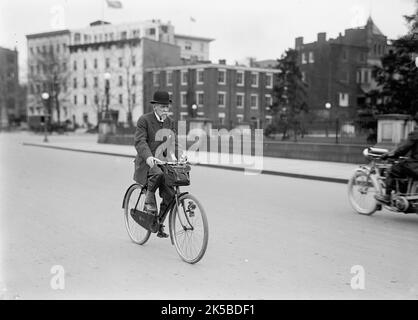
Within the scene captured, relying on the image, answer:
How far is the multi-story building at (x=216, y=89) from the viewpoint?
2607 inches

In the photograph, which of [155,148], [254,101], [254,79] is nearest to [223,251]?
[155,148]

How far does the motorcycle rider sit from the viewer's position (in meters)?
7.88

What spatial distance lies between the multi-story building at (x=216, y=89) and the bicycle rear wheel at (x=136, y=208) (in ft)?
191

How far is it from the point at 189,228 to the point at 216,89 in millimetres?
61431

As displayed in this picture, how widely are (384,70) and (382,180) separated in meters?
14.2

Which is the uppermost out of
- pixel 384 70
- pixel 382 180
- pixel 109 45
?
pixel 109 45

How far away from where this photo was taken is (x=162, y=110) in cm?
605

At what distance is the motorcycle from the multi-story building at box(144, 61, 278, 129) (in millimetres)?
55849

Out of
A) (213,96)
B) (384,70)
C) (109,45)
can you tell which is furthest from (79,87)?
(384,70)

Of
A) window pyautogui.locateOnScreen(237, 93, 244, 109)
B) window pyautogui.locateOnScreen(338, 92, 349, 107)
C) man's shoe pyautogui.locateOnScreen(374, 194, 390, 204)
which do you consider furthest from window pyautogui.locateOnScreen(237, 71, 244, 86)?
man's shoe pyautogui.locateOnScreen(374, 194, 390, 204)

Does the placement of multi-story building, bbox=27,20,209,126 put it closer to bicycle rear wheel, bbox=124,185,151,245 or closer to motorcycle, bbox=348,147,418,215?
motorcycle, bbox=348,147,418,215

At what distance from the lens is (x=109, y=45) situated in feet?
266

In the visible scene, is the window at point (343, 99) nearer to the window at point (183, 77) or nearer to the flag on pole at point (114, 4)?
the window at point (183, 77)
